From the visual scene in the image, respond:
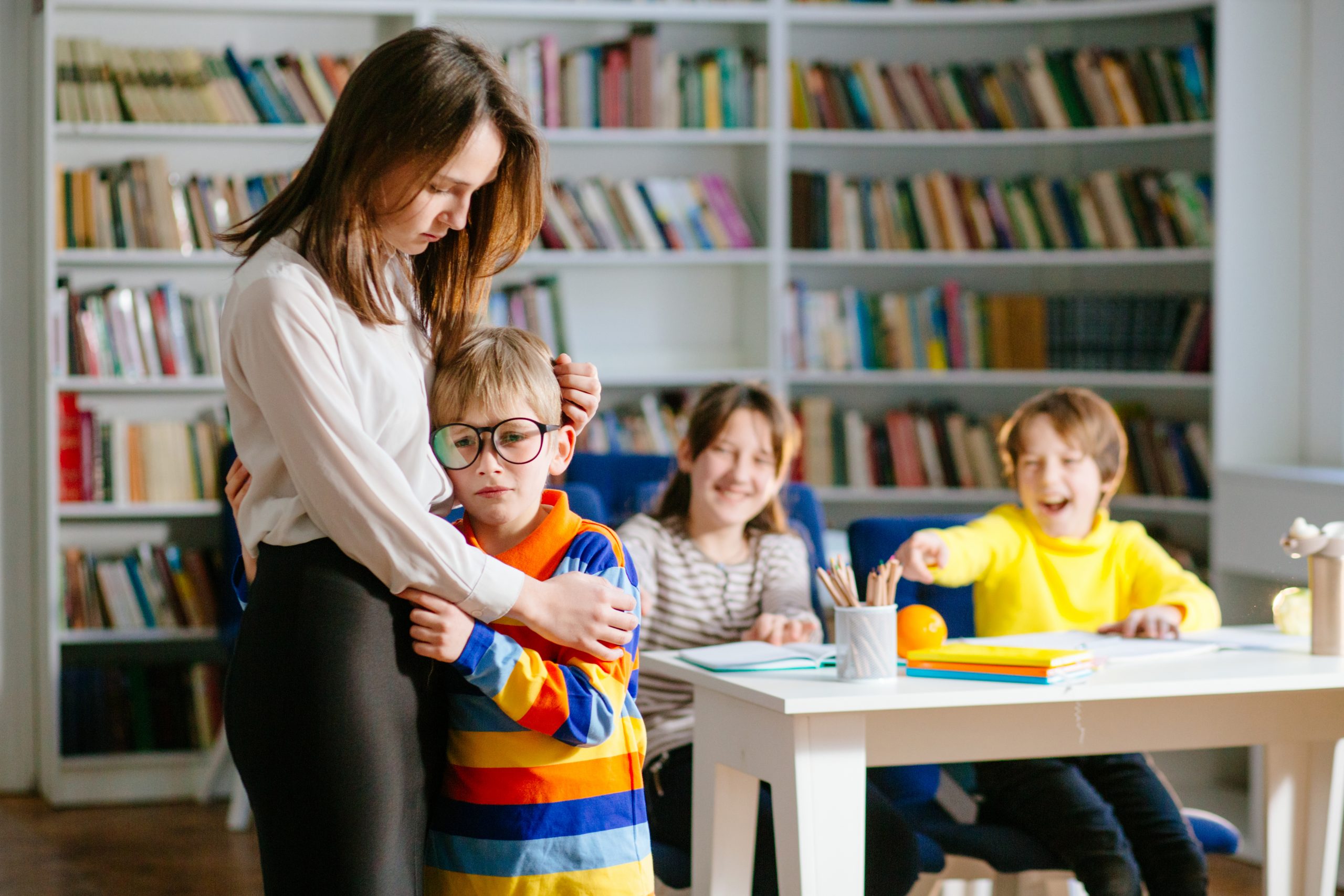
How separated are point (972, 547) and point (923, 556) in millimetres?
111

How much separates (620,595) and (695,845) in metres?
A: 0.69

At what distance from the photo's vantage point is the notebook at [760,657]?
73.5 inches

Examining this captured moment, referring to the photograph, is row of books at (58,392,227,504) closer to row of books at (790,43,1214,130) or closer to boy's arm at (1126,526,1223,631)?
row of books at (790,43,1214,130)

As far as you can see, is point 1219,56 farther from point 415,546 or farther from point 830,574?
point 415,546

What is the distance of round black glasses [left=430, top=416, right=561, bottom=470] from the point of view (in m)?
1.46

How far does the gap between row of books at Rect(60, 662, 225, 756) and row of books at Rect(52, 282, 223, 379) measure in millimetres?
878

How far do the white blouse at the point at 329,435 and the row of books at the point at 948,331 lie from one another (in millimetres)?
3052

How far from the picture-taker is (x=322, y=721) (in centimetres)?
126

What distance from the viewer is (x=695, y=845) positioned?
196 cm

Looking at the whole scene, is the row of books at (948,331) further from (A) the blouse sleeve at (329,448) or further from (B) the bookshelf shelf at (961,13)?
(A) the blouse sleeve at (329,448)

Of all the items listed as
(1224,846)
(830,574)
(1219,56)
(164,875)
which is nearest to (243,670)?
(830,574)

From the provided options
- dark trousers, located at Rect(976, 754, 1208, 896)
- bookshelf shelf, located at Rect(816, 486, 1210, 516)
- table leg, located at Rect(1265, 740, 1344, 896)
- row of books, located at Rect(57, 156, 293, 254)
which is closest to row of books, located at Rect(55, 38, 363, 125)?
row of books, located at Rect(57, 156, 293, 254)

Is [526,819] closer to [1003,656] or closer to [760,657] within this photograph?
[760,657]

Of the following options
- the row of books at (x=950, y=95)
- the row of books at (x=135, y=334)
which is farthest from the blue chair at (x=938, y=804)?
the row of books at (x=135, y=334)
